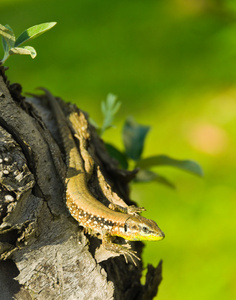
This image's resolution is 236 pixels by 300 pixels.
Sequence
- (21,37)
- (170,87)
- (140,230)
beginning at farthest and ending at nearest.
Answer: (170,87), (140,230), (21,37)

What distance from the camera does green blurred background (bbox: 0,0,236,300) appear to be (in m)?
2.89

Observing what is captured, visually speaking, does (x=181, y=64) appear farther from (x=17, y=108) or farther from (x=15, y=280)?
(x=15, y=280)

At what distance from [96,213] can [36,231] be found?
0.25m

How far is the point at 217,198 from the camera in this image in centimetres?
316

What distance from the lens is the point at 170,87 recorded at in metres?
4.05

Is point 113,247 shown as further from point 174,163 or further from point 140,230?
point 174,163

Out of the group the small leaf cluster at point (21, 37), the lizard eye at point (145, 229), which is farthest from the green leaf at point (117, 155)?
the small leaf cluster at point (21, 37)

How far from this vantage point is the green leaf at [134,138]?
187cm

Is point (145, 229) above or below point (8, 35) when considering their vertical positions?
below

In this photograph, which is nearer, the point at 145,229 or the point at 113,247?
the point at 113,247

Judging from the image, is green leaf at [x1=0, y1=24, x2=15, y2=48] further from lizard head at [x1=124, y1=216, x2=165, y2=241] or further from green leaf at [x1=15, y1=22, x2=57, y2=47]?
lizard head at [x1=124, y1=216, x2=165, y2=241]

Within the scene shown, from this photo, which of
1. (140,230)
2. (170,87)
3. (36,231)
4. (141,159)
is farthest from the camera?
(170,87)

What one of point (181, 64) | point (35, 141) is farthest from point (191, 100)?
point (35, 141)

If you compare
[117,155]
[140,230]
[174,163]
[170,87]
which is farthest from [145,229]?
[170,87]
